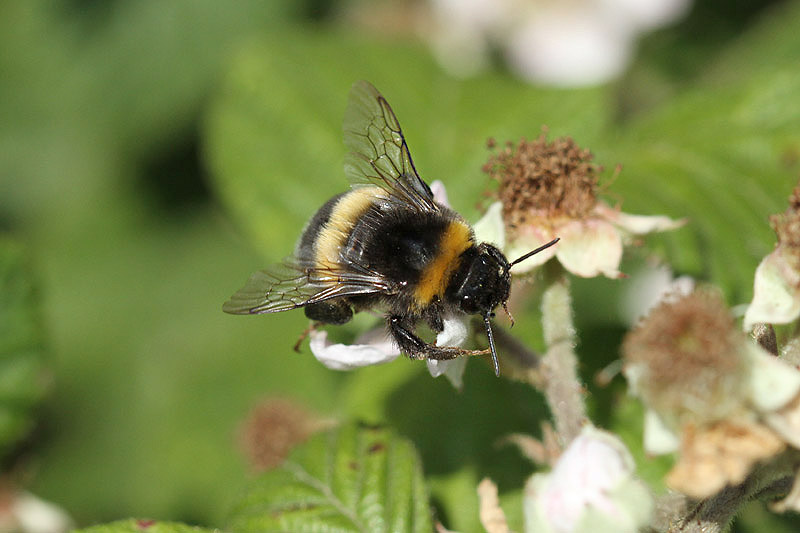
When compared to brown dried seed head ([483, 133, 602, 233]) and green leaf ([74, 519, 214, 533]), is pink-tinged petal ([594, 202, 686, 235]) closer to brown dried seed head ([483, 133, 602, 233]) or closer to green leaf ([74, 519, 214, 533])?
brown dried seed head ([483, 133, 602, 233])

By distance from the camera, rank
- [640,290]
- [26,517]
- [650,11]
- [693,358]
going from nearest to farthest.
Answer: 1. [693,358]
2. [26,517]
3. [640,290]
4. [650,11]

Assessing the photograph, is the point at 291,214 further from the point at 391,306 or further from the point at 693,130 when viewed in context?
the point at 693,130

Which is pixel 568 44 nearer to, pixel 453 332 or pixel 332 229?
pixel 332 229

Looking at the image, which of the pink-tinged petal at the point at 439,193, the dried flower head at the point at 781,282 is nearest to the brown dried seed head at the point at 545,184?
the pink-tinged petal at the point at 439,193

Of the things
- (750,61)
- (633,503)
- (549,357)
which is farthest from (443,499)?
(750,61)

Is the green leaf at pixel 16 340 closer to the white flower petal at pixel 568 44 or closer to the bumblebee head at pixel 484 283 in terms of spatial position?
the bumblebee head at pixel 484 283

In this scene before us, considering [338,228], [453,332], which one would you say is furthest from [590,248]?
[338,228]

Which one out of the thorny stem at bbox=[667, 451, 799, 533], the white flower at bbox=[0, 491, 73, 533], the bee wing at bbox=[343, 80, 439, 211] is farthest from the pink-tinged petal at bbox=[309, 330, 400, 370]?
the white flower at bbox=[0, 491, 73, 533]
